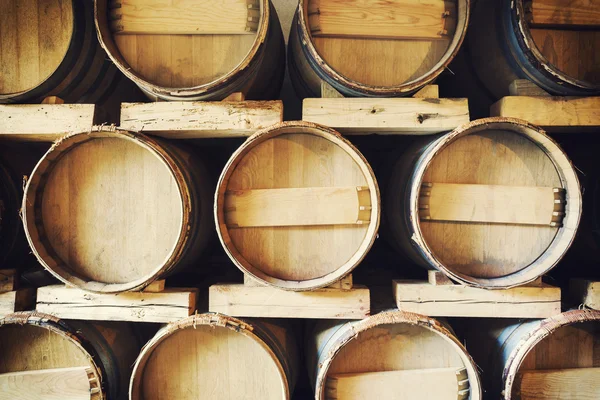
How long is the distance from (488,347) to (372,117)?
4.44ft

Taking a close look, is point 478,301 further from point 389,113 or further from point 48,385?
point 48,385

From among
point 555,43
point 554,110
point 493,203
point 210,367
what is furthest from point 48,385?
point 555,43

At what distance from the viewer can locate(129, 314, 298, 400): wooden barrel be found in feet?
5.84

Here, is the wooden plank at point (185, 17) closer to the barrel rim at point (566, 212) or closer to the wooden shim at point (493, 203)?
the barrel rim at point (566, 212)

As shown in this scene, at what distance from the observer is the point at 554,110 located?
1721mm

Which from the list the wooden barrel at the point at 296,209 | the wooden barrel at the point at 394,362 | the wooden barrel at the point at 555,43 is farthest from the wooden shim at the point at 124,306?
the wooden barrel at the point at 555,43

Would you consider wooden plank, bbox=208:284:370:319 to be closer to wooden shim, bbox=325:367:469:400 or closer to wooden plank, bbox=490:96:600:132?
wooden shim, bbox=325:367:469:400

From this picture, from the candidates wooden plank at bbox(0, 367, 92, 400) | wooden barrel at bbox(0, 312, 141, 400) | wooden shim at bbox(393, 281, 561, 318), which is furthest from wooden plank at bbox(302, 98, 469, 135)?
wooden plank at bbox(0, 367, 92, 400)

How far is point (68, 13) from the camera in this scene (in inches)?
69.1

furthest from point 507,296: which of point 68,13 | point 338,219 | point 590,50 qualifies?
point 68,13

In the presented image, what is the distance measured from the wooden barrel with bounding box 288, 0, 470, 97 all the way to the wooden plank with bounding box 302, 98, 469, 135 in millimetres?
54

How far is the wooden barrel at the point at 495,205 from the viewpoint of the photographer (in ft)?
5.46

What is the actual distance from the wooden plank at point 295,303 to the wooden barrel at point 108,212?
351mm

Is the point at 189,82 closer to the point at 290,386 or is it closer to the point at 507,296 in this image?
the point at 290,386
